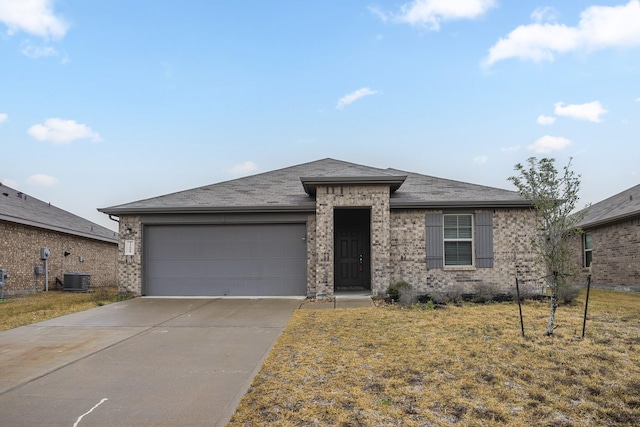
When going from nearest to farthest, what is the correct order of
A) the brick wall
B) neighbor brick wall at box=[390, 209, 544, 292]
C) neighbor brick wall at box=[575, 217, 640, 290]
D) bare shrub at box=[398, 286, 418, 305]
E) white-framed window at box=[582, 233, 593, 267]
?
bare shrub at box=[398, 286, 418, 305] < neighbor brick wall at box=[390, 209, 544, 292] < neighbor brick wall at box=[575, 217, 640, 290] < the brick wall < white-framed window at box=[582, 233, 593, 267]

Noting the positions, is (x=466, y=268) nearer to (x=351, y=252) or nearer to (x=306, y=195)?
(x=351, y=252)

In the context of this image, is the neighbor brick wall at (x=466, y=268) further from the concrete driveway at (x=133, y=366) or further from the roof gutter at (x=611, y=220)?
the roof gutter at (x=611, y=220)

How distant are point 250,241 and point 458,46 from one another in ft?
28.9

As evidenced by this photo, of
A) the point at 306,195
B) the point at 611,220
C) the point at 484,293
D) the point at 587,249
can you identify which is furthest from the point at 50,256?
the point at 587,249

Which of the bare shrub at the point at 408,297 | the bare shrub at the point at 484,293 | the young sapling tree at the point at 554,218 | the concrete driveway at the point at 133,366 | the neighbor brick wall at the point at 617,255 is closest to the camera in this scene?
the concrete driveway at the point at 133,366

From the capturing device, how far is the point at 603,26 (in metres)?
11.6

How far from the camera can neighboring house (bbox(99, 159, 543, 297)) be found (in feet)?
40.5

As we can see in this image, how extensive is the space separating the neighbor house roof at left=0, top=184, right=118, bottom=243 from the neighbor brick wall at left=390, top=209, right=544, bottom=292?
44.0ft

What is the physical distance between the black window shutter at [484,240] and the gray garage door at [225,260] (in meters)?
5.08


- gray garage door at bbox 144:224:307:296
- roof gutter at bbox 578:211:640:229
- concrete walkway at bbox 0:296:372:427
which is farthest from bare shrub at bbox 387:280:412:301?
roof gutter at bbox 578:211:640:229

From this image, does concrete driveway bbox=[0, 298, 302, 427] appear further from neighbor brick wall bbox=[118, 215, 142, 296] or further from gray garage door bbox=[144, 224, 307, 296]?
neighbor brick wall bbox=[118, 215, 142, 296]

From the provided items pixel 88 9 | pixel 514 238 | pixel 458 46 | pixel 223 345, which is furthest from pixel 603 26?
pixel 88 9

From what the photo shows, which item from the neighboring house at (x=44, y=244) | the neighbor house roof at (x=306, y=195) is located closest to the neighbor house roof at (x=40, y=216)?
the neighboring house at (x=44, y=244)

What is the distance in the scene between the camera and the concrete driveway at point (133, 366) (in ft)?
13.4
